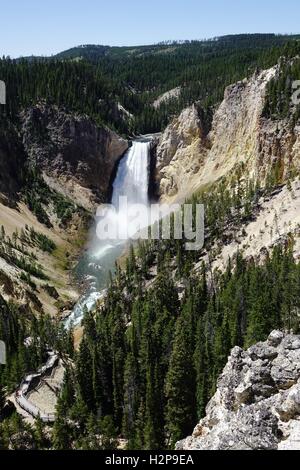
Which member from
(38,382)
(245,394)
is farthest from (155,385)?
(245,394)

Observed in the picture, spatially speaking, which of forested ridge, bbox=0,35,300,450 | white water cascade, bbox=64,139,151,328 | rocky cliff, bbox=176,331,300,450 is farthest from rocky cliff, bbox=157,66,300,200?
rocky cliff, bbox=176,331,300,450

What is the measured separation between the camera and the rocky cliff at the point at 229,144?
109m

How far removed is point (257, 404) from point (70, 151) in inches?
4877

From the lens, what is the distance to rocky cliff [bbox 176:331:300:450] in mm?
24734

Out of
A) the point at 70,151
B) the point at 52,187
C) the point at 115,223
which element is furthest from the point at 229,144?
the point at 52,187

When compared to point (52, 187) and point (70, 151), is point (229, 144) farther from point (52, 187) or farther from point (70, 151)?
point (52, 187)

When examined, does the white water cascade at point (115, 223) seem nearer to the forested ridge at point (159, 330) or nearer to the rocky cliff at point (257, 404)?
the forested ridge at point (159, 330)

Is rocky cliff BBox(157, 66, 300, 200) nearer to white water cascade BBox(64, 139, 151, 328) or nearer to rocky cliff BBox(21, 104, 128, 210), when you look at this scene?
white water cascade BBox(64, 139, 151, 328)

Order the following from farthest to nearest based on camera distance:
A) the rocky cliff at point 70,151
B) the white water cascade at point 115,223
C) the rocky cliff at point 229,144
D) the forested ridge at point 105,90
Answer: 1. the forested ridge at point 105,90
2. the rocky cliff at point 70,151
3. the rocky cliff at point 229,144
4. the white water cascade at point 115,223

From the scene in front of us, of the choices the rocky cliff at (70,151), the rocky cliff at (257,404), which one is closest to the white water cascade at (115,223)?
the rocky cliff at (70,151)

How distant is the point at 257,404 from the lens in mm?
28109

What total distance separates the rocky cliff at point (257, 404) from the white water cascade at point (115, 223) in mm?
60482

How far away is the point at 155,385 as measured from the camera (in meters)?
54.2

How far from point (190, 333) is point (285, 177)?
50.7m
